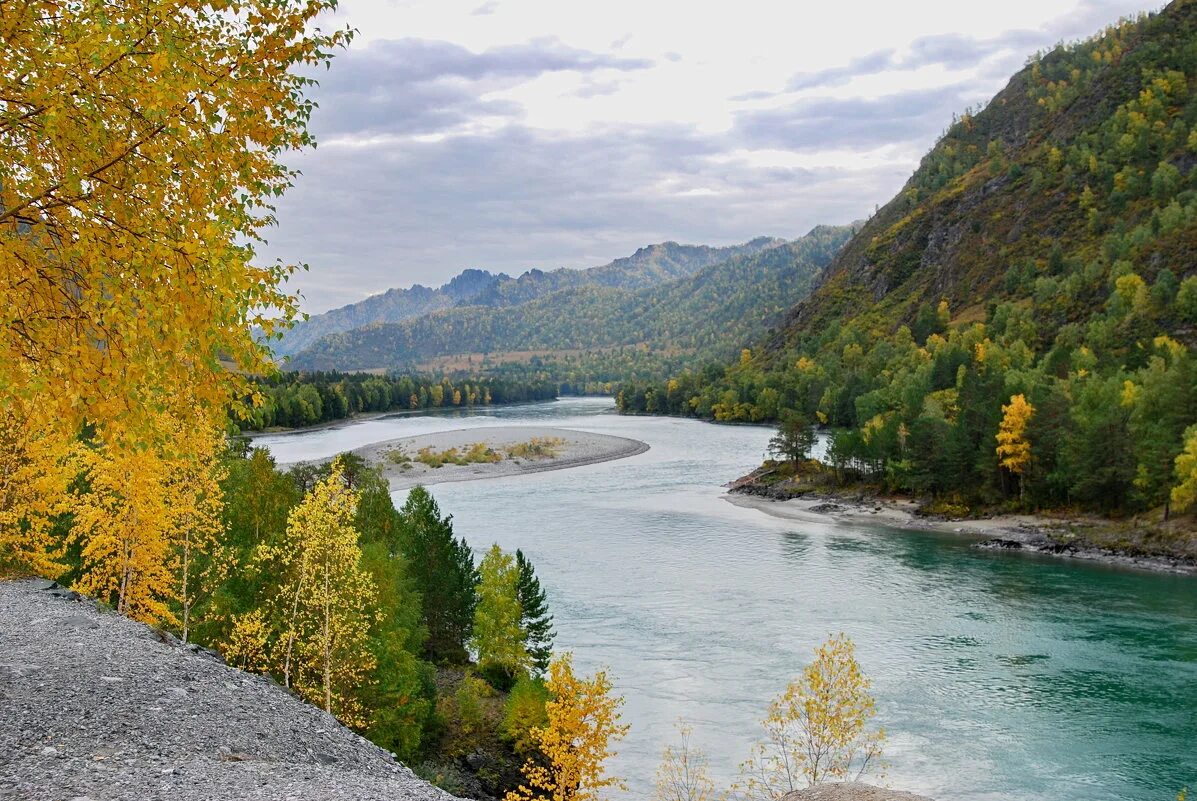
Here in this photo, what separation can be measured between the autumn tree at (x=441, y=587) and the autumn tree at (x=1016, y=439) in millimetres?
60546

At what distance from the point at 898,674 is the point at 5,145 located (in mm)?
42970

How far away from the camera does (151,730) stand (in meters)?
15.6

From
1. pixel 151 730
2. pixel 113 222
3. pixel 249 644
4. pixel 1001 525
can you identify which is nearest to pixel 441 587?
pixel 249 644

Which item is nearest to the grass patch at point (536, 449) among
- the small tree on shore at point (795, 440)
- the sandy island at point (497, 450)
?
the sandy island at point (497, 450)

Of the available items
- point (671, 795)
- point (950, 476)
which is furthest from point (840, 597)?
point (950, 476)

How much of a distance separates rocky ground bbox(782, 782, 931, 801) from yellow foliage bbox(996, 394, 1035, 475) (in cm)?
6806

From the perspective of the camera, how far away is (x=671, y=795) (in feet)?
99.9

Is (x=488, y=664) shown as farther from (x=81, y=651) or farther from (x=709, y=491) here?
(x=709, y=491)

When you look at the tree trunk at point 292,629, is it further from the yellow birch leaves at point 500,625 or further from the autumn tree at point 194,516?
the yellow birch leaves at point 500,625

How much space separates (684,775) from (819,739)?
5.45 m

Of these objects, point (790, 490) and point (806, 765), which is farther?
point (790, 490)

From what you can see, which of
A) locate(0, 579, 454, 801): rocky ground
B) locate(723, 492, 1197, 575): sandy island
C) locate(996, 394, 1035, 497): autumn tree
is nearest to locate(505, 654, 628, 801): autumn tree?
locate(0, 579, 454, 801): rocky ground

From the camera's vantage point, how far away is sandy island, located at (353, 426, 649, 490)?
120938 mm

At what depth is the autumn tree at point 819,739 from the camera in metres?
27.7
